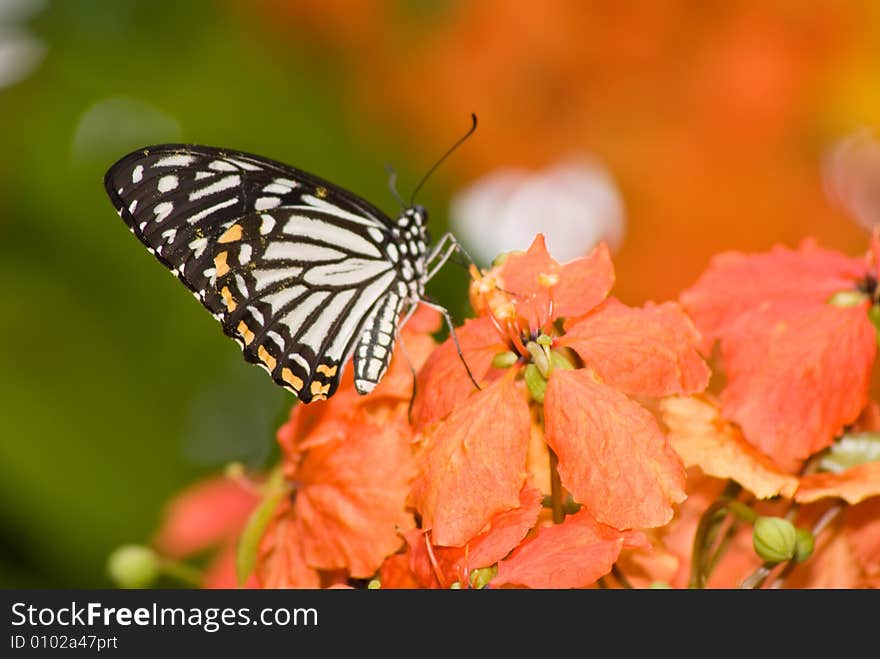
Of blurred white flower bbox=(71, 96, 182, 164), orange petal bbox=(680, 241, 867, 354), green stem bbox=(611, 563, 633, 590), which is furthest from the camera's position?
blurred white flower bbox=(71, 96, 182, 164)

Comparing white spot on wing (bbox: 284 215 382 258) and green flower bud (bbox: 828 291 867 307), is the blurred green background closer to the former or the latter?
white spot on wing (bbox: 284 215 382 258)

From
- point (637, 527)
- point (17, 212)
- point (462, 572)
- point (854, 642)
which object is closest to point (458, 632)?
point (462, 572)

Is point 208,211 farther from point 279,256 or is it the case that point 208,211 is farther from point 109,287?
point 109,287

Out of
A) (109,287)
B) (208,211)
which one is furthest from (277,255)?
(109,287)

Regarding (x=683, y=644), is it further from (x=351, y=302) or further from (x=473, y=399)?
(x=351, y=302)

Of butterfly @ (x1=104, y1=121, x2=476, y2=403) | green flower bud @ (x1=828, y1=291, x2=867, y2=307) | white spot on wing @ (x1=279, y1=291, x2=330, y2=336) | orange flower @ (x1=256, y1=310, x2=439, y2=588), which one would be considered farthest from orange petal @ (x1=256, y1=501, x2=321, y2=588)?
green flower bud @ (x1=828, y1=291, x2=867, y2=307)
